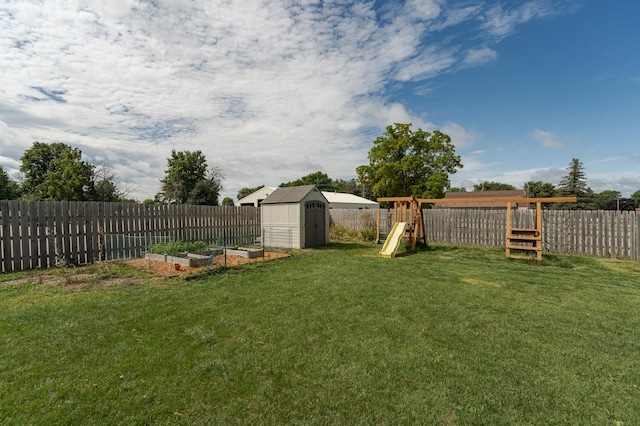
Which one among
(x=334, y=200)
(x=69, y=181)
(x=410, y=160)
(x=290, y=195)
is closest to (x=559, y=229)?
(x=290, y=195)

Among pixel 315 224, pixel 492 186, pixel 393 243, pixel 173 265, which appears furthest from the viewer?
pixel 492 186

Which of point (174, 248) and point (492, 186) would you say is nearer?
point (174, 248)

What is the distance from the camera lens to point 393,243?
11320 mm

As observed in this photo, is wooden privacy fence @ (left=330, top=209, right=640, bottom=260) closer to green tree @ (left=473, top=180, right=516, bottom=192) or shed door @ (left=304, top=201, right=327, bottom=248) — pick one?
shed door @ (left=304, top=201, right=327, bottom=248)

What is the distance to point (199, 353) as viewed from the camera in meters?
3.29

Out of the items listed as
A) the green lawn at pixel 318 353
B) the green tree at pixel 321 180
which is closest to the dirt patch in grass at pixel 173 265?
the green lawn at pixel 318 353

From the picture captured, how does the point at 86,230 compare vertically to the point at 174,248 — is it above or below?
above

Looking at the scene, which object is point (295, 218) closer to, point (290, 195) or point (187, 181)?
point (290, 195)

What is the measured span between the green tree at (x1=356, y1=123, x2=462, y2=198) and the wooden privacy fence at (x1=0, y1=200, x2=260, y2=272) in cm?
1895

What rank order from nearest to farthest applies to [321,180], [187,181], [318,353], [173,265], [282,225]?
[318,353] < [173,265] < [282,225] < [187,181] < [321,180]

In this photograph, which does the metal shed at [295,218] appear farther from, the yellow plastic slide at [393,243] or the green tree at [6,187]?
the green tree at [6,187]

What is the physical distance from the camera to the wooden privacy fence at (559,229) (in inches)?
396

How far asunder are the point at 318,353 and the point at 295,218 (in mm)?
9651

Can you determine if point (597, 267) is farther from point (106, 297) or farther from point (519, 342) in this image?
point (106, 297)
